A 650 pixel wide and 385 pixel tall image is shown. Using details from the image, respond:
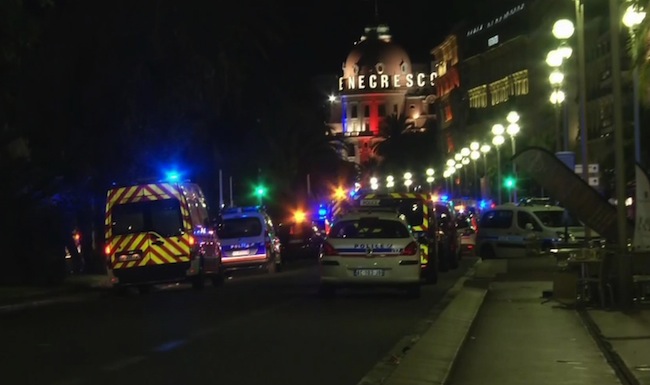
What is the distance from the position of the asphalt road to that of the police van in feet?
26.1

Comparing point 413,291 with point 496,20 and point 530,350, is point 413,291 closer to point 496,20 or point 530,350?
point 530,350

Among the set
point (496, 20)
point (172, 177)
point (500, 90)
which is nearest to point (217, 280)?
point (172, 177)

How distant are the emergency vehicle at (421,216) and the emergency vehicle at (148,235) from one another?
450 centimetres

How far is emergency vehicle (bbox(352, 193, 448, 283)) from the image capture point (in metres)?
28.0

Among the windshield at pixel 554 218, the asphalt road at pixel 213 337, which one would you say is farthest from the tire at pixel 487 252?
the asphalt road at pixel 213 337

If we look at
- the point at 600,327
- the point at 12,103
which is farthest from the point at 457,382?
the point at 12,103

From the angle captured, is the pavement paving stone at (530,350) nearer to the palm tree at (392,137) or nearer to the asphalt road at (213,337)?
the asphalt road at (213,337)

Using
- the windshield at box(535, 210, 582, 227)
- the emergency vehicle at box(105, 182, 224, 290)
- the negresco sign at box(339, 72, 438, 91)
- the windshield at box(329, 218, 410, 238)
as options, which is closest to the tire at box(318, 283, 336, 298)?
the windshield at box(329, 218, 410, 238)

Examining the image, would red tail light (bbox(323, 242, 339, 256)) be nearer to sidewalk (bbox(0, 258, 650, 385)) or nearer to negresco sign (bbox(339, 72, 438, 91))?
sidewalk (bbox(0, 258, 650, 385))

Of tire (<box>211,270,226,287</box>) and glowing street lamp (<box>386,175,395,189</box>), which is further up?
glowing street lamp (<box>386,175,395,189</box>)

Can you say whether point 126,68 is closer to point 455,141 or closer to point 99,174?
point 99,174

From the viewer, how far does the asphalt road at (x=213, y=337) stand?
13414 millimetres

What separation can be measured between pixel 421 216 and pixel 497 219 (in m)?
7.78

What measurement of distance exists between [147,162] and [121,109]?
264cm
